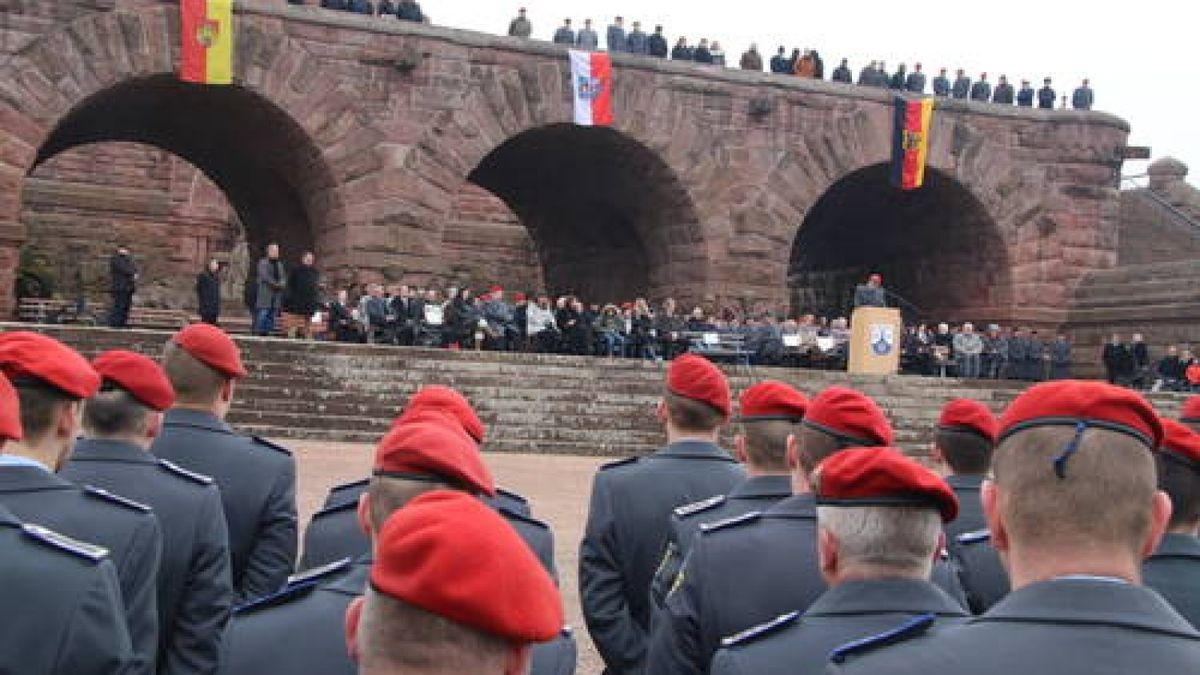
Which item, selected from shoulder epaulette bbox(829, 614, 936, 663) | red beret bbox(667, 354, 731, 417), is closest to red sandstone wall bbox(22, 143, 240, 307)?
red beret bbox(667, 354, 731, 417)

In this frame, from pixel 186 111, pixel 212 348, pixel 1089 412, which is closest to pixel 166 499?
pixel 212 348

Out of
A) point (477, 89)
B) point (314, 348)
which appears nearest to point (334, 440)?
point (314, 348)

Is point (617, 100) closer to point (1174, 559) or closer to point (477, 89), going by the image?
point (477, 89)

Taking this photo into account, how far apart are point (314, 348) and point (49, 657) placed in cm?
1655

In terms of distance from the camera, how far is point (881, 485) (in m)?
2.74

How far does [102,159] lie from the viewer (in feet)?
116

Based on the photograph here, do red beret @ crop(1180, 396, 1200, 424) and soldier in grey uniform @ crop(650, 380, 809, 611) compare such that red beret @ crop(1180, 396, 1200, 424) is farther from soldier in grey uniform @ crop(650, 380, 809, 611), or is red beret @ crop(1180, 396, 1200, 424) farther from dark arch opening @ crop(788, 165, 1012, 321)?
dark arch opening @ crop(788, 165, 1012, 321)

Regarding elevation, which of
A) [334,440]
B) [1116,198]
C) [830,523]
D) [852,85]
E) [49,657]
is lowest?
[334,440]

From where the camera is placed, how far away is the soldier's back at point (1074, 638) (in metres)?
2.02

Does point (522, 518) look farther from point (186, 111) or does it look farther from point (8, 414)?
point (186, 111)

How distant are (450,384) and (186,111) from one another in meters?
9.70

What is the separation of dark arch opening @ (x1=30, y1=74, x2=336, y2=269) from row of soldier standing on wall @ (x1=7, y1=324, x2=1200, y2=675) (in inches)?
801

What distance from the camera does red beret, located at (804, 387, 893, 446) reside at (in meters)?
3.66

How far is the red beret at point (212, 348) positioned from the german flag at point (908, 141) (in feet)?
81.2
